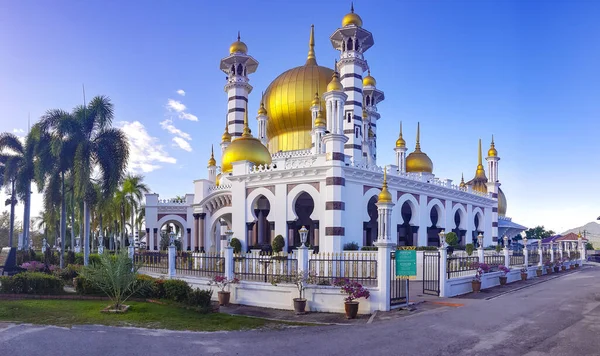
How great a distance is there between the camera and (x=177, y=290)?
15.5 meters

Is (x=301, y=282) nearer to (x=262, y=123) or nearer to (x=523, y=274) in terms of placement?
(x=523, y=274)

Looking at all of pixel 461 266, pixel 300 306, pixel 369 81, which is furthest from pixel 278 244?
pixel 369 81

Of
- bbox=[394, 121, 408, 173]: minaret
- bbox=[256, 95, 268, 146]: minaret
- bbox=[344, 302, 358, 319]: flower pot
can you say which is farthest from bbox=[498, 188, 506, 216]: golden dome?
bbox=[344, 302, 358, 319]: flower pot

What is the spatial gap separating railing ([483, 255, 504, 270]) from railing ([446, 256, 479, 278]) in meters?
2.15

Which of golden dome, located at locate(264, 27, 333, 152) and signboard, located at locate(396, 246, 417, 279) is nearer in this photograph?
signboard, located at locate(396, 246, 417, 279)

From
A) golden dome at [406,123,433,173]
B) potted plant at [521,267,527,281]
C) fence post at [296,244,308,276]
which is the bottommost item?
potted plant at [521,267,527,281]

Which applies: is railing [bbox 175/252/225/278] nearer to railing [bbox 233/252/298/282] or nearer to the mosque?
railing [bbox 233/252/298/282]

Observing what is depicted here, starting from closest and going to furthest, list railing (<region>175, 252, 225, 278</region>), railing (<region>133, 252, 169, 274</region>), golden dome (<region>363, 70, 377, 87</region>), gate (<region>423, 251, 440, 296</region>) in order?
1. gate (<region>423, 251, 440, 296</region>)
2. railing (<region>175, 252, 225, 278</region>)
3. railing (<region>133, 252, 169, 274</region>)
4. golden dome (<region>363, 70, 377, 87</region>)

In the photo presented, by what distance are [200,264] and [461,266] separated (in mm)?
10723

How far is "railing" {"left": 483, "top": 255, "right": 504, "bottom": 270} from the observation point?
74.8 feet

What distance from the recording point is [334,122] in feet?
87.7

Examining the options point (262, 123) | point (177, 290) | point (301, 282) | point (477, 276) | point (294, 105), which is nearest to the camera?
point (301, 282)

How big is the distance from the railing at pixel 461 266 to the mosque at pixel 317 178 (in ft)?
18.9

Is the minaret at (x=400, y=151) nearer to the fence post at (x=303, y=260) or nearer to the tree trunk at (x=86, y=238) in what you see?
the tree trunk at (x=86, y=238)
